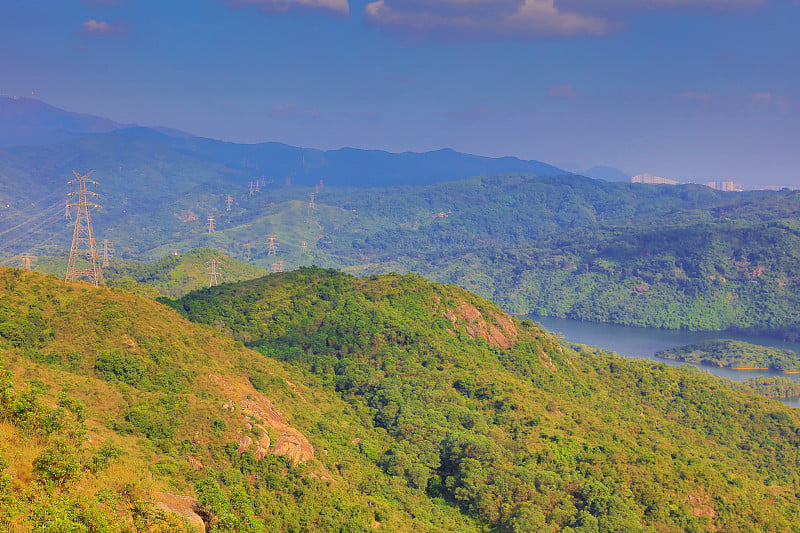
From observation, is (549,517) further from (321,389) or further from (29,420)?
(29,420)

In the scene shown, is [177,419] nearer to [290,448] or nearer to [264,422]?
[264,422]

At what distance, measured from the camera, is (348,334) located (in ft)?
187

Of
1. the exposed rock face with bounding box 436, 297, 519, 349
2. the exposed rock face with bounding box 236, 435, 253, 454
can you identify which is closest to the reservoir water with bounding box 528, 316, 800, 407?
the exposed rock face with bounding box 436, 297, 519, 349

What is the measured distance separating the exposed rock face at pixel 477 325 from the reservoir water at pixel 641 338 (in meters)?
82.7

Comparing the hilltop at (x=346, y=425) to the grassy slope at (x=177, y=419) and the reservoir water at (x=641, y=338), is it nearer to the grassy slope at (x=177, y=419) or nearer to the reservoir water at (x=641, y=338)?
the grassy slope at (x=177, y=419)

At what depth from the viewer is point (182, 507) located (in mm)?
18141

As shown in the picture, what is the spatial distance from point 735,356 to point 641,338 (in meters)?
35.6

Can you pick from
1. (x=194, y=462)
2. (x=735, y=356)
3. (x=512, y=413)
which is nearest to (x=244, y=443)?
(x=194, y=462)

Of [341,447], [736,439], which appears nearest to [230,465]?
[341,447]

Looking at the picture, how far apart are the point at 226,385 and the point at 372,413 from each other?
566 inches

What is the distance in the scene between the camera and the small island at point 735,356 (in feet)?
434

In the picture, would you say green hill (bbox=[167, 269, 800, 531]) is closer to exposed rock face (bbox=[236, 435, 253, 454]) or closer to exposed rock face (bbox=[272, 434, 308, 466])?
exposed rock face (bbox=[272, 434, 308, 466])

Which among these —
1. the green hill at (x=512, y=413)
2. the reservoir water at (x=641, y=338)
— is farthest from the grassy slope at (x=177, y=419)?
the reservoir water at (x=641, y=338)

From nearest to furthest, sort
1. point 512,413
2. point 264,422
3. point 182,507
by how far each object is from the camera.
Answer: point 182,507
point 264,422
point 512,413
